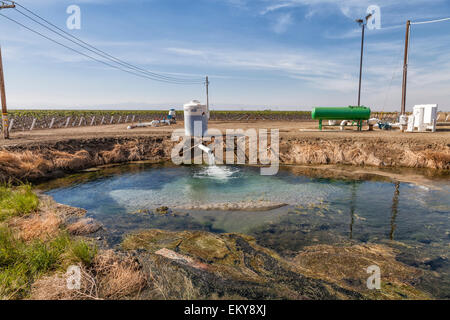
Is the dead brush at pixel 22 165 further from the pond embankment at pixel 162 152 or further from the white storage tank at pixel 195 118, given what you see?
the white storage tank at pixel 195 118

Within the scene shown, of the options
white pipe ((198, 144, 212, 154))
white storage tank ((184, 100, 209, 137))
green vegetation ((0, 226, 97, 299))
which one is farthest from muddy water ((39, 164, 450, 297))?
white storage tank ((184, 100, 209, 137))

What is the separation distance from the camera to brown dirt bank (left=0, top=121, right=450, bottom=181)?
598 inches

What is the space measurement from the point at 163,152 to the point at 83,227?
1354 cm

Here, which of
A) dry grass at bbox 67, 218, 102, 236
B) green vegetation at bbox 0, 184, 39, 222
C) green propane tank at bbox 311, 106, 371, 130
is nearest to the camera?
dry grass at bbox 67, 218, 102, 236

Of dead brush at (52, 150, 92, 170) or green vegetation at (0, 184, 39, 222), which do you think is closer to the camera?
green vegetation at (0, 184, 39, 222)

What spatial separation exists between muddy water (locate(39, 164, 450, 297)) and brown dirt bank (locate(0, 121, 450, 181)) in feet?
6.54

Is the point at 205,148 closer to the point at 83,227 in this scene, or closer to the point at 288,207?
the point at 288,207

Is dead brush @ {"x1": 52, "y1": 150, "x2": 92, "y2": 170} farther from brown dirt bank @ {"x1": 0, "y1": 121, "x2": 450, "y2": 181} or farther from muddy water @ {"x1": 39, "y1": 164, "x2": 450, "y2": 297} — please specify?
muddy water @ {"x1": 39, "y1": 164, "x2": 450, "y2": 297}

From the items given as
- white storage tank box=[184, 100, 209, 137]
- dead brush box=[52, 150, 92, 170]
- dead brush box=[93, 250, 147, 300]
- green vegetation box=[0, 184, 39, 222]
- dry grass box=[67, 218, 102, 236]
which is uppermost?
white storage tank box=[184, 100, 209, 137]

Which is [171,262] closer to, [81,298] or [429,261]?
[81,298]

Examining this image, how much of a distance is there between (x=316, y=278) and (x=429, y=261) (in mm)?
3345

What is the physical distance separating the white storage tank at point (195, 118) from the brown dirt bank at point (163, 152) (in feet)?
7.29

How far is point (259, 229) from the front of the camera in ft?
27.9

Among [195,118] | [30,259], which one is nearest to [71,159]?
[195,118]
